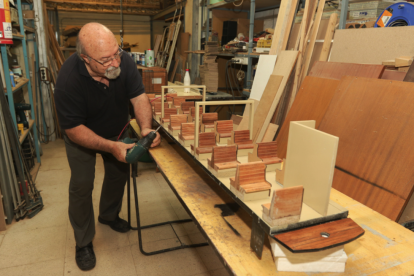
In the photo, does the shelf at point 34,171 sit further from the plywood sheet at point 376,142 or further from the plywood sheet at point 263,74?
the plywood sheet at point 376,142

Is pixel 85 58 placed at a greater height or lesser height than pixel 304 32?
lesser

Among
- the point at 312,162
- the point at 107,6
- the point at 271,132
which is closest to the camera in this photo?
the point at 312,162

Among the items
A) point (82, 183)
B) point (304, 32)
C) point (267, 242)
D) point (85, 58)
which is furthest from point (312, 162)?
point (304, 32)

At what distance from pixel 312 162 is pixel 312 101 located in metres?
1.26

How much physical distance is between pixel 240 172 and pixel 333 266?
442 millimetres

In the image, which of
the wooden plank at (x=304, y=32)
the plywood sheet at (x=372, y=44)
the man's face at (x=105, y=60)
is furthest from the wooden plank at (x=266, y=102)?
the man's face at (x=105, y=60)

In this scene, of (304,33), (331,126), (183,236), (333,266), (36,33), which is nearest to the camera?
(333,266)

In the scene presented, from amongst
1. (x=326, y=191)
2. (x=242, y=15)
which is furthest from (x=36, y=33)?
(x=326, y=191)

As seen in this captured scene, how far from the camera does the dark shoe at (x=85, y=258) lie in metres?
1.98

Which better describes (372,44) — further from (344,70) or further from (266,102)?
(266,102)

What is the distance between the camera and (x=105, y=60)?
1656mm

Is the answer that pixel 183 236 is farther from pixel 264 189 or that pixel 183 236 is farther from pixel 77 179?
pixel 264 189

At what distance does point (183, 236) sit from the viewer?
93.9 inches

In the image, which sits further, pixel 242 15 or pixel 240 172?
pixel 242 15
